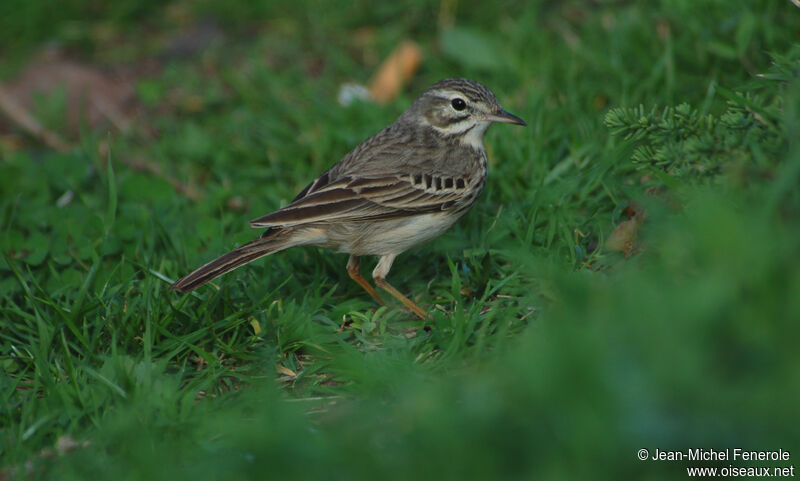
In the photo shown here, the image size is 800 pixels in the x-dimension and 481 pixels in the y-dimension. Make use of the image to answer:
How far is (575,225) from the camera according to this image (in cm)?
538

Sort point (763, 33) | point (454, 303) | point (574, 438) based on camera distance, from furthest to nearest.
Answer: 1. point (763, 33)
2. point (454, 303)
3. point (574, 438)

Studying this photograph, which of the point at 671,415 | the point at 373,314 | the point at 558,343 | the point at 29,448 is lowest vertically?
the point at 373,314

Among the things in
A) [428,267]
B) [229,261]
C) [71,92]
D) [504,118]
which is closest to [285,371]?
[229,261]

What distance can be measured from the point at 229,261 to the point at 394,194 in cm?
121

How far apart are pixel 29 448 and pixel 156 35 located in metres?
7.18

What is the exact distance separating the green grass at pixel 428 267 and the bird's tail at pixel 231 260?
0.20 meters

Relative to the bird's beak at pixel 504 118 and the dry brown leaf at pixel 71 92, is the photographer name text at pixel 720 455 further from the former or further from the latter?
the dry brown leaf at pixel 71 92

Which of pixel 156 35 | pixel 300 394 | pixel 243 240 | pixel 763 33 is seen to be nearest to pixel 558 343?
pixel 300 394

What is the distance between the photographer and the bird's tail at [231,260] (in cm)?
481

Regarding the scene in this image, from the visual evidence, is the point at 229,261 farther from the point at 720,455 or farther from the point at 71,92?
the point at 71,92

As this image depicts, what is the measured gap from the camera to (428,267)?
5.81 m

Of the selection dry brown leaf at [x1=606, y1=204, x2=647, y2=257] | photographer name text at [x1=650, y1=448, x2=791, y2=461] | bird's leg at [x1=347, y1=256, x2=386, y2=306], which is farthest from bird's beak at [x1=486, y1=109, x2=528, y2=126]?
photographer name text at [x1=650, y1=448, x2=791, y2=461]

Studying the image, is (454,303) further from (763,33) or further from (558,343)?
(763,33)

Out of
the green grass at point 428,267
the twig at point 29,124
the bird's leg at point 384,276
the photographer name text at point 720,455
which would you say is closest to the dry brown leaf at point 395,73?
the green grass at point 428,267
